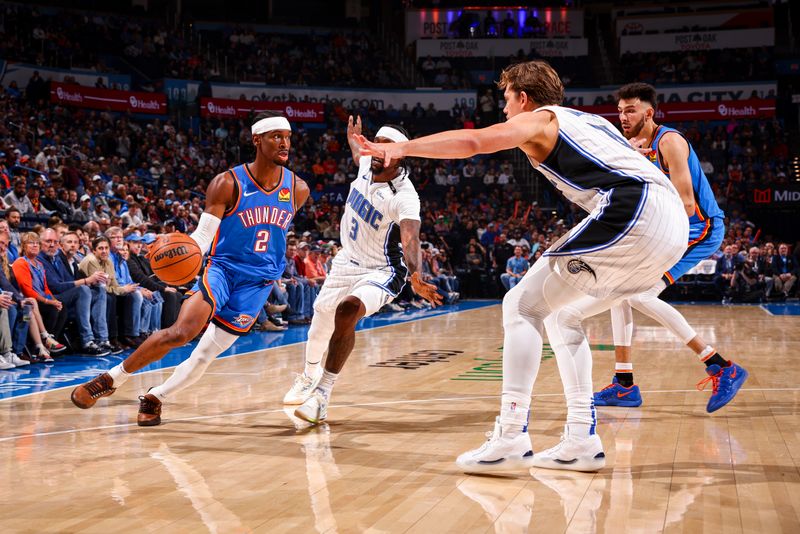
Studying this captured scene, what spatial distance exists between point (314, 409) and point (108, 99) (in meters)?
21.6

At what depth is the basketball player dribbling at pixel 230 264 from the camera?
490 centimetres

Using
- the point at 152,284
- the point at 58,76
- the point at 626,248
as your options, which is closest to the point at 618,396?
the point at 626,248

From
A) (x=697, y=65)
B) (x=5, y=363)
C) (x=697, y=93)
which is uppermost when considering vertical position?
(x=697, y=65)

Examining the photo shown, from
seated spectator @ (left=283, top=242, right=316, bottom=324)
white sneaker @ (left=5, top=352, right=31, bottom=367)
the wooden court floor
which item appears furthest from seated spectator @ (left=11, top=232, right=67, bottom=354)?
seated spectator @ (left=283, top=242, right=316, bottom=324)

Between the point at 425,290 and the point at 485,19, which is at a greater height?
the point at 485,19

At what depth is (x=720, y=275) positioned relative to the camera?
65.0ft

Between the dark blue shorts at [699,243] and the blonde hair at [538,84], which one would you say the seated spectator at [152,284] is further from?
the blonde hair at [538,84]

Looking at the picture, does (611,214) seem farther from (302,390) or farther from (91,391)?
(91,391)

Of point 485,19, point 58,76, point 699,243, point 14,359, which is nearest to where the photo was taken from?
point 699,243

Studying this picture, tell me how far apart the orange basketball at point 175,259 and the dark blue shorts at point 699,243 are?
→ 294 cm

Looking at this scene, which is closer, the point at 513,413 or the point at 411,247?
the point at 513,413

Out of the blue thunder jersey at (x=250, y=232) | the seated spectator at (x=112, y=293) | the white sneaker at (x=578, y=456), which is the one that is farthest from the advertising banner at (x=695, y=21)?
the white sneaker at (x=578, y=456)

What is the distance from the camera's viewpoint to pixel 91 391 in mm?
4895

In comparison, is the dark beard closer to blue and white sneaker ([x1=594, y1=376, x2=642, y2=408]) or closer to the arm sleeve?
blue and white sneaker ([x1=594, y1=376, x2=642, y2=408])
